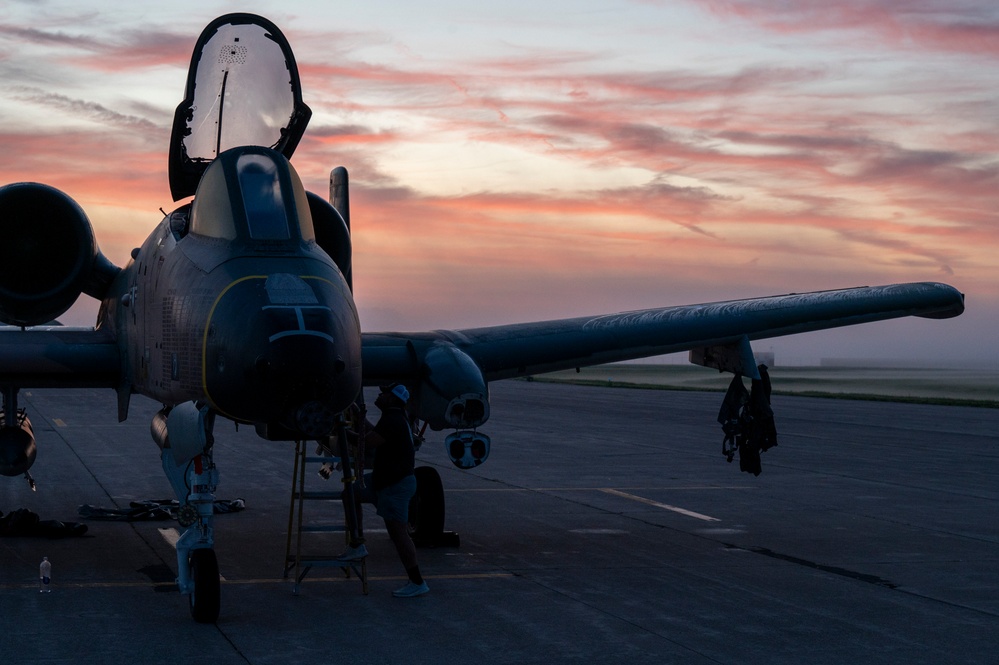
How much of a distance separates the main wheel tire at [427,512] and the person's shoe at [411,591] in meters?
2.65

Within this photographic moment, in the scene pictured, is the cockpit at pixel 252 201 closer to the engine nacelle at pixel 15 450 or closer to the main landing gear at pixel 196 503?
the main landing gear at pixel 196 503

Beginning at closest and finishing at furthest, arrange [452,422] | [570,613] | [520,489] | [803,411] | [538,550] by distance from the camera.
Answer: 1. [570,613]
2. [452,422]
3. [538,550]
4. [520,489]
5. [803,411]

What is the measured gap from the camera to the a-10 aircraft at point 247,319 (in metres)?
8.83

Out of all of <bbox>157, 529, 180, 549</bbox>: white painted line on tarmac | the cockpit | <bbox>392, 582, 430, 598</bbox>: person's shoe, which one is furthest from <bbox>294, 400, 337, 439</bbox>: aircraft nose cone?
<bbox>157, 529, 180, 549</bbox>: white painted line on tarmac

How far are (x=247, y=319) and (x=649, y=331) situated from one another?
7343mm

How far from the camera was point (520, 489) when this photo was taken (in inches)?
730

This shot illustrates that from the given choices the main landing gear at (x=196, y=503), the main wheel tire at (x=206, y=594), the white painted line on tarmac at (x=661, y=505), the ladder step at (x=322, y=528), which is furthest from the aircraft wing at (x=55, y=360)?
the white painted line on tarmac at (x=661, y=505)

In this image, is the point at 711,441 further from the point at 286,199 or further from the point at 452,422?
the point at 286,199

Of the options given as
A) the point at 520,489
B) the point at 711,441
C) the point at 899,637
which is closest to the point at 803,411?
the point at 711,441

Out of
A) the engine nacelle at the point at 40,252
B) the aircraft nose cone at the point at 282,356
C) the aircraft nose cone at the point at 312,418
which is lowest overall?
the aircraft nose cone at the point at 312,418

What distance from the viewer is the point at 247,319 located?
8.77m

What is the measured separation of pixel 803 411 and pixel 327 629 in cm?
3258

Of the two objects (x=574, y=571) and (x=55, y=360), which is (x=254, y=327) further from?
(x=574, y=571)

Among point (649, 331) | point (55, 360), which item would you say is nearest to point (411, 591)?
point (55, 360)
